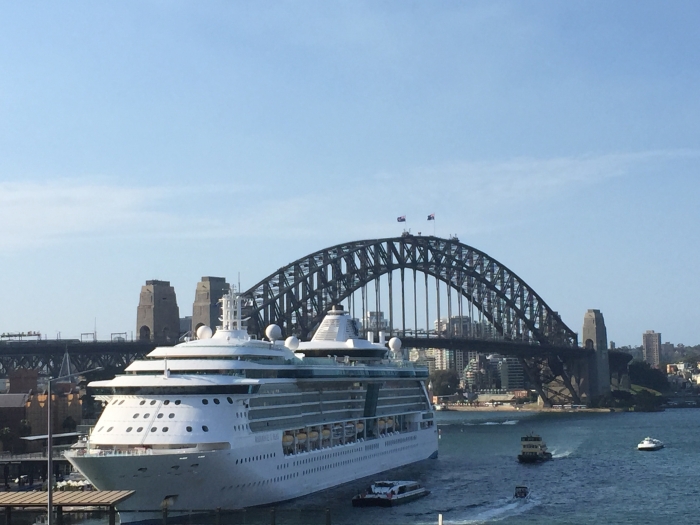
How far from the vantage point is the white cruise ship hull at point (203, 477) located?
37.4 m

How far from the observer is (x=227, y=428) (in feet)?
130

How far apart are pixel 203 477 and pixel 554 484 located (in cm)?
2054

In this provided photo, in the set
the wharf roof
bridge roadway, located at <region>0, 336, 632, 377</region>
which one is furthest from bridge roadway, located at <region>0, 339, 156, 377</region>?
the wharf roof

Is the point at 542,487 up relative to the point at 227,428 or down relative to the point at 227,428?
down

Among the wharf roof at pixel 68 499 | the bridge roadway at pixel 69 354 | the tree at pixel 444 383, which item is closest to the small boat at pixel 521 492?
the wharf roof at pixel 68 499

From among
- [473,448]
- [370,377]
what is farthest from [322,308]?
[370,377]

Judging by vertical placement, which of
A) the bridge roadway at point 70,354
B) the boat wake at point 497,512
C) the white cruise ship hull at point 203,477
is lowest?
the boat wake at point 497,512

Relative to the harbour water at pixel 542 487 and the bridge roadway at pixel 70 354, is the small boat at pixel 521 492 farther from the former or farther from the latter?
the bridge roadway at pixel 70 354

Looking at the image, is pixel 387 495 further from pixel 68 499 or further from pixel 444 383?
pixel 444 383

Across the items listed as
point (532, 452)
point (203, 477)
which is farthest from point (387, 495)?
point (532, 452)

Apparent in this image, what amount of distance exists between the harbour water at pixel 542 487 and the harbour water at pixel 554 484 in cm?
4

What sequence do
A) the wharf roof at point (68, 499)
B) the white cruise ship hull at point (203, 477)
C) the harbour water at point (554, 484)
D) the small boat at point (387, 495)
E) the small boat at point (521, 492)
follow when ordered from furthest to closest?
1. the small boat at point (521, 492)
2. the small boat at point (387, 495)
3. the harbour water at point (554, 484)
4. the white cruise ship hull at point (203, 477)
5. the wharf roof at point (68, 499)

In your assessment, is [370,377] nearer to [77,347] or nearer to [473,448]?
[473,448]

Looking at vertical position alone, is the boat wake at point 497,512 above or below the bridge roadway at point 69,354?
below
